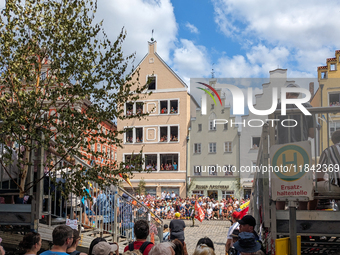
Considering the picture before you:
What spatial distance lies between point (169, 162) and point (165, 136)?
3108 millimetres

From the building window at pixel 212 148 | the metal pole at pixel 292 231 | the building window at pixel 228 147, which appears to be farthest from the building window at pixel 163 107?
the metal pole at pixel 292 231

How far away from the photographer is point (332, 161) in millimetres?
4398

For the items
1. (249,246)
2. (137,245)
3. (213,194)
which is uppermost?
(249,246)

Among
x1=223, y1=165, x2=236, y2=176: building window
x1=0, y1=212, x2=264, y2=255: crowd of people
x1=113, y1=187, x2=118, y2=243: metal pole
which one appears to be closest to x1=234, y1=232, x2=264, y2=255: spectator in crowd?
x1=0, y1=212, x2=264, y2=255: crowd of people

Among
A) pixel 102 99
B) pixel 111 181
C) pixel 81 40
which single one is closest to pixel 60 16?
pixel 81 40

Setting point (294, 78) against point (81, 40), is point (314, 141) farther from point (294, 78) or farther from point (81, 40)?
point (81, 40)

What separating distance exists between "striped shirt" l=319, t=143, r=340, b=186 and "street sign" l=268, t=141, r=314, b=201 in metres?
0.35

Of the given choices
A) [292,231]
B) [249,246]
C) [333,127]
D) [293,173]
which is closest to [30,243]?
[249,246]

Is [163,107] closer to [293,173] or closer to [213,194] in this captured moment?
[213,194]

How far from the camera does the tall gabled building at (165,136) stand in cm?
4466

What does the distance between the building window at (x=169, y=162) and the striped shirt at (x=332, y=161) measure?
1597 inches

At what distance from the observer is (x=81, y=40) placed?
6.93m

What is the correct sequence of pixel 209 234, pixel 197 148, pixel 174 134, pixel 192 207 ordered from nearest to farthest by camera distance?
pixel 209 234
pixel 192 207
pixel 197 148
pixel 174 134

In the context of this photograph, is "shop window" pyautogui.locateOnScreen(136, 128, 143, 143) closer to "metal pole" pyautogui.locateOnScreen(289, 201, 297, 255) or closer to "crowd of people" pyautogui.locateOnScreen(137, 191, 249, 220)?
"crowd of people" pyautogui.locateOnScreen(137, 191, 249, 220)
